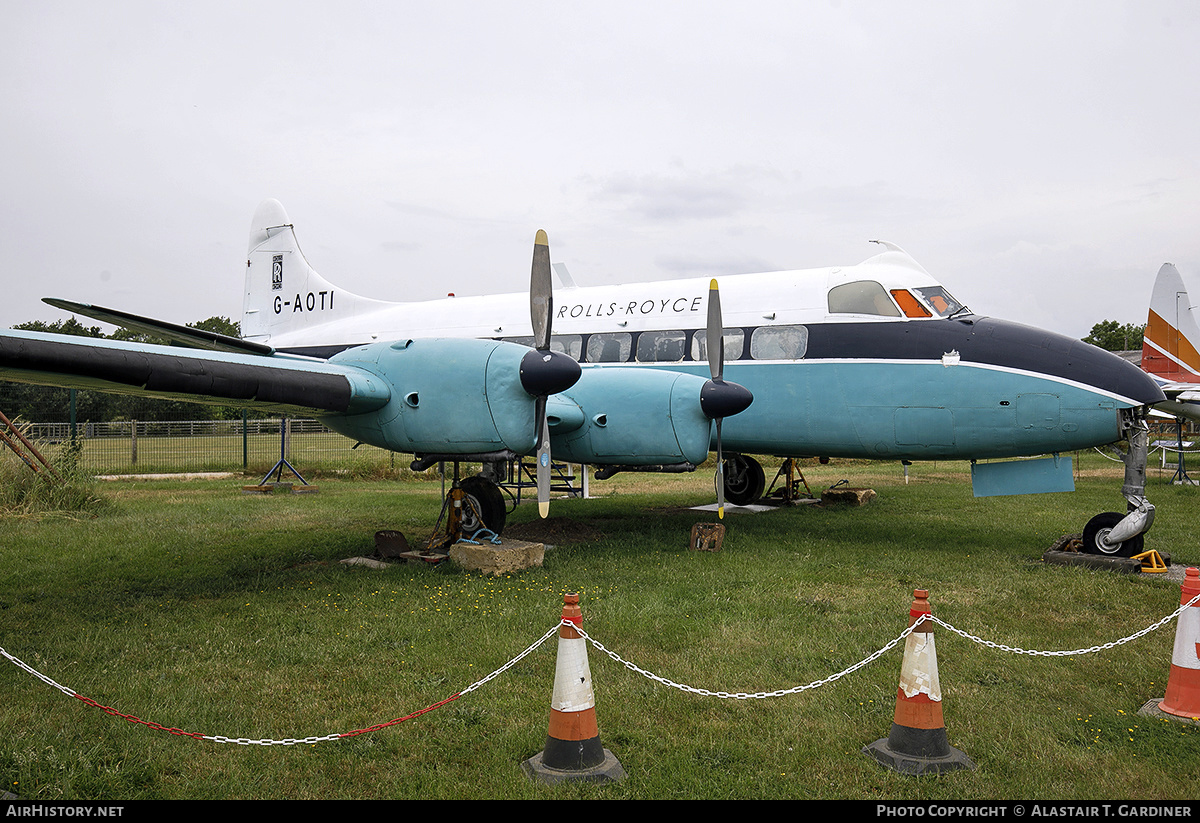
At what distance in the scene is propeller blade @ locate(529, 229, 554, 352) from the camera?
8688 millimetres

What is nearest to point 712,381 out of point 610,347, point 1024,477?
point 610,347

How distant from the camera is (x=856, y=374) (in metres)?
9.80

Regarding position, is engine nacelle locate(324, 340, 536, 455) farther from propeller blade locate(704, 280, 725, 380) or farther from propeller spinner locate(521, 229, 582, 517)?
propeller blade locate(704, 280, 725, 380)

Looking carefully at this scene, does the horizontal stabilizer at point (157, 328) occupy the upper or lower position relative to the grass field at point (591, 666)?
upper

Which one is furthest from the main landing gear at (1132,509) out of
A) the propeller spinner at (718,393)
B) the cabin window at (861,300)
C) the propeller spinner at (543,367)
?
the propeller spinner at (543,367)

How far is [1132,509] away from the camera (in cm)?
834

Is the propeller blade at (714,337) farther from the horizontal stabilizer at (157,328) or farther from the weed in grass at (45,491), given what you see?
the weed in grass at (45,491)

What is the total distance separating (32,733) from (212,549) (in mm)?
6241

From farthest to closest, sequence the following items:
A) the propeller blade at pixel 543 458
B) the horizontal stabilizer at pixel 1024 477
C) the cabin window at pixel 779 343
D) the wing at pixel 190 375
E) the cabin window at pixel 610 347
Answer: the cabin window at pixel 610 347, the cabin window at pixel 779 343, the horizontal stabilizer at pixel 1024 477, the propeller blade at pixel 543 458, the wing at pixel 190 375

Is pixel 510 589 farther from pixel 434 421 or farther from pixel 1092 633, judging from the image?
pixel 1092 633

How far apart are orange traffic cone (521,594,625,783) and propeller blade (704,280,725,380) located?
5863 mm

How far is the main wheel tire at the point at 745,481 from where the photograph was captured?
1479cm

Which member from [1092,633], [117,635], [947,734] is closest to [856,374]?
[1092,633]

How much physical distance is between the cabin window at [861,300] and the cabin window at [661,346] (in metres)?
2.15
